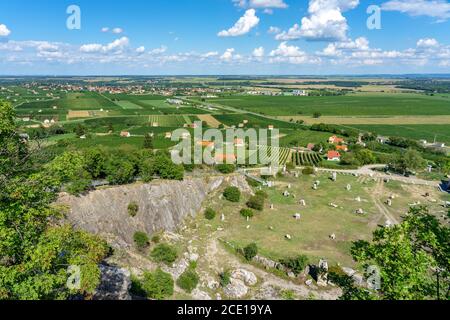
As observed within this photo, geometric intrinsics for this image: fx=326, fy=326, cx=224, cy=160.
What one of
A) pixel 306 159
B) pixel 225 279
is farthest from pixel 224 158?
pixel 225 279

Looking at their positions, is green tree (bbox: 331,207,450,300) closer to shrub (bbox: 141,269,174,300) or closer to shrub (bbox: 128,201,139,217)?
shrub (bbox: 141,269,174,300)

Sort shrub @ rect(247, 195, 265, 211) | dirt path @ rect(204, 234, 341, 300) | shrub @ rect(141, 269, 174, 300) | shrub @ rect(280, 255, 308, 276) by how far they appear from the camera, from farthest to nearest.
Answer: shrub @ rect(247, 195, 265, 211) < shrub @ rect(280, 255, 308, 276) < dirt path @ rect(204, 234, 341, 300) < shrub @ rect(141, 269, 174, 300)

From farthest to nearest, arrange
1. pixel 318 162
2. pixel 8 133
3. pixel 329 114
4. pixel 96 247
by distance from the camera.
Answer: pixel 329 114 → pixel 318 162 → pixel 96 247 → pixel 8 133

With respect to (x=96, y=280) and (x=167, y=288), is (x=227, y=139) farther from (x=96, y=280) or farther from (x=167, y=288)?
(x=96, y=280)

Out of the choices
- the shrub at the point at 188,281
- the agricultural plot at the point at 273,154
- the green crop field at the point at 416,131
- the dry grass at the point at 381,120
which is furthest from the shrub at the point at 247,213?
the dry grass at the point at 381,120

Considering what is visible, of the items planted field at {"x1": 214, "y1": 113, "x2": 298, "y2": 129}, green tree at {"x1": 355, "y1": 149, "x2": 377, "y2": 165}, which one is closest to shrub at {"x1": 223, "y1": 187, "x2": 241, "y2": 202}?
green tree at {"x1": 355, "y1": 149, "x2": 377, "y2": 165}

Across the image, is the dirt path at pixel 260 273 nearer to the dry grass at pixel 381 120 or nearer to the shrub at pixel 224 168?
the shrub at pixel 224 168

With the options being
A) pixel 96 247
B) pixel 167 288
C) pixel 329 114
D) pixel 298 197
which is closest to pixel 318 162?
pixel 298 197
